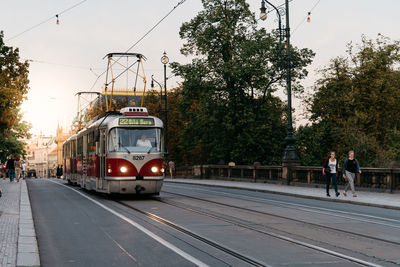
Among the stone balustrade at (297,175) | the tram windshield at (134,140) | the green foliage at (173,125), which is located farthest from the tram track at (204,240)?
the green foliage at (173,125)

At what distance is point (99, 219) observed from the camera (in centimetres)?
1257

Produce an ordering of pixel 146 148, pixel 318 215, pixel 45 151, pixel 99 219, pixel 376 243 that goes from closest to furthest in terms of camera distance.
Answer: pixel 376 243 < pixel 99 219 < pixel 318 215 < pixel 146 148 < pixel 45 151

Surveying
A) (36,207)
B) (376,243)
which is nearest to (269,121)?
(36,207)

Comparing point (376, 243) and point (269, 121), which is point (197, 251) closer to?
point (376, 243)

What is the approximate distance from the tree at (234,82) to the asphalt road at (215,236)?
84.1 ft

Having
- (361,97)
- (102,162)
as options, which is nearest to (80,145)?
(102,162)

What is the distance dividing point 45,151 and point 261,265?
6977 inches

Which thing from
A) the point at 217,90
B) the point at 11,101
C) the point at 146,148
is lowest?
the point at 146,148

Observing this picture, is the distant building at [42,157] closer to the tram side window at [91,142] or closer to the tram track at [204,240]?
the tram side window at [91,142]

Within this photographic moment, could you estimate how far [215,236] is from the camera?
971 centimetres

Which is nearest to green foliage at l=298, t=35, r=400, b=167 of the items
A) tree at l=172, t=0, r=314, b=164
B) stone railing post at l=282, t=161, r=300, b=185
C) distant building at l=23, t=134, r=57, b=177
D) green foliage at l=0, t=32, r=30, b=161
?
tree at l=172, t=0, r=314, b=164

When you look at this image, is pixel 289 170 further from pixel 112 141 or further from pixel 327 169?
pixel 112 141

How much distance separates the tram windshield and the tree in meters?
21.6

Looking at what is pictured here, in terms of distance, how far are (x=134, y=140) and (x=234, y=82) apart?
23.7 m
